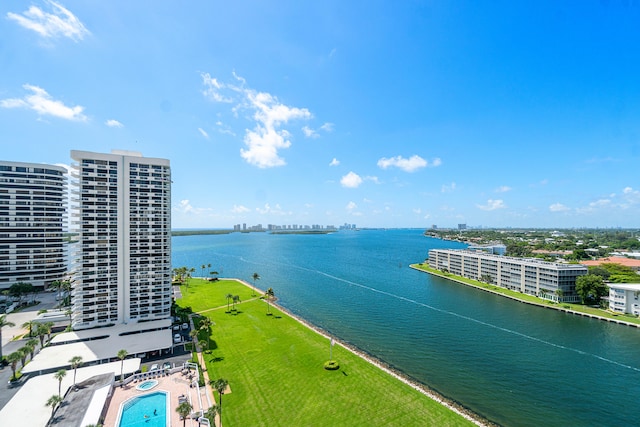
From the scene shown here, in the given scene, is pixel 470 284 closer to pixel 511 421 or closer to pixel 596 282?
pixel 596 282

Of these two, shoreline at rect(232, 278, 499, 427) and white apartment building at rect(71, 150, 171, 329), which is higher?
white apartment building at rect(71, 150, 171, 329)

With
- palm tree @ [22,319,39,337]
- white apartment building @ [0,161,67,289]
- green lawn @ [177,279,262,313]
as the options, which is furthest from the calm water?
white apartment building @ [0,161,67,289]

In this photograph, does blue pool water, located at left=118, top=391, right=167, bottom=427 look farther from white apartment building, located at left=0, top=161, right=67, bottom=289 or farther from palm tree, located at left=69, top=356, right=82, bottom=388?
white apartment building, located at left=0, top=161, right=67, bottom=289

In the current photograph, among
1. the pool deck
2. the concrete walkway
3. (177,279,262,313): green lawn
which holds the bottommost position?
(177,279,262,313): green lawn

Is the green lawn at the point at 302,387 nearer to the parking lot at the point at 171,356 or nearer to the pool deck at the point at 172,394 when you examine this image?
the pool deck at the point at 172,394

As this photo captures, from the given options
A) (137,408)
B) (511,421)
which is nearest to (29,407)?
(137,408)

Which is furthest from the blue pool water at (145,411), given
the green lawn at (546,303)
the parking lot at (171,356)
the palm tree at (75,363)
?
the green lawn at (546,303)

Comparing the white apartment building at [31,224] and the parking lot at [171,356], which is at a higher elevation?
the white apartment building at [31,224]

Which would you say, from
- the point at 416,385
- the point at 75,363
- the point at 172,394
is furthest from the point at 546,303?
the point at 75,363
